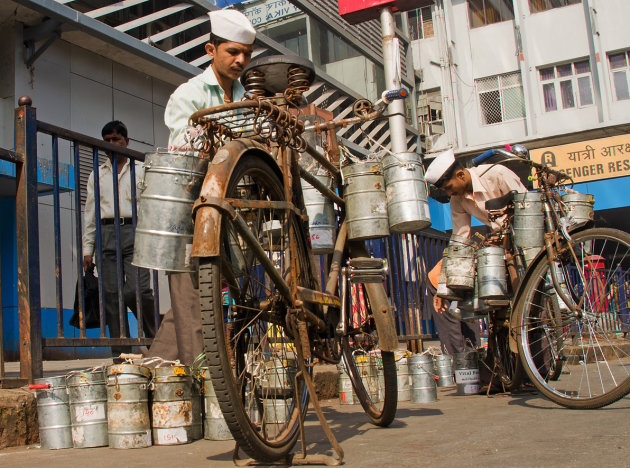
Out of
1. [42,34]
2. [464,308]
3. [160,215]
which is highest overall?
[42,34]

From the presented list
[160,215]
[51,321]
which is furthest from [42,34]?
[160,215]

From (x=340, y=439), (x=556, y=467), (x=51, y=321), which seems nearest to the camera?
(x=556, y=467)

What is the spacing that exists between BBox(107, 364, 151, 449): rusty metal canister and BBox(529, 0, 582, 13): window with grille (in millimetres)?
28222

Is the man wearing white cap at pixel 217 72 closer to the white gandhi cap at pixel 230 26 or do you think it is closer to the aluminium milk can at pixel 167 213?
the white gandhi cap at pixel 230 26

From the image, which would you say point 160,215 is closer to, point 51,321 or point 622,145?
point 51,321

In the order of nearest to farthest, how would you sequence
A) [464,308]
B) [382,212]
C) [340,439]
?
1. [340,439]
2. [382,212]
3. [464,308]

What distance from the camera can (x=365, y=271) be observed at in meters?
4.10

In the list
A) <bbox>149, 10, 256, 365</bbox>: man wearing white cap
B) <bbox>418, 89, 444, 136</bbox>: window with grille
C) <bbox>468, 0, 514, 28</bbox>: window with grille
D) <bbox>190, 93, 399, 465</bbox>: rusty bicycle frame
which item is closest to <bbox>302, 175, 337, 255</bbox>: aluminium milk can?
<bbox>190, 93, 399, 465</bbox>: rusty bicycle frame

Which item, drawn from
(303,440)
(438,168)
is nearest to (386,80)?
(438,168)

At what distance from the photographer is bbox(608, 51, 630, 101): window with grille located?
26.5m

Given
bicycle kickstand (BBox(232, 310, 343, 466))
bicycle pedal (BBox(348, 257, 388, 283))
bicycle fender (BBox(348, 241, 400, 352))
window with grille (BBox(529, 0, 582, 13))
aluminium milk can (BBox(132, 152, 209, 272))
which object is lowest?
bicycle kickstand (BBox(232, 310, 343, 466))

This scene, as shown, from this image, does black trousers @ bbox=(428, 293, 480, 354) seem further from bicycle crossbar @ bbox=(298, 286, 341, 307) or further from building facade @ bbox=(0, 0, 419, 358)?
bicycle crossbar @ bbox=(298, 286, 341, 307)

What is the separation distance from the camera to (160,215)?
2.95 m

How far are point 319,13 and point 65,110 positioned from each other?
35.0 ft
